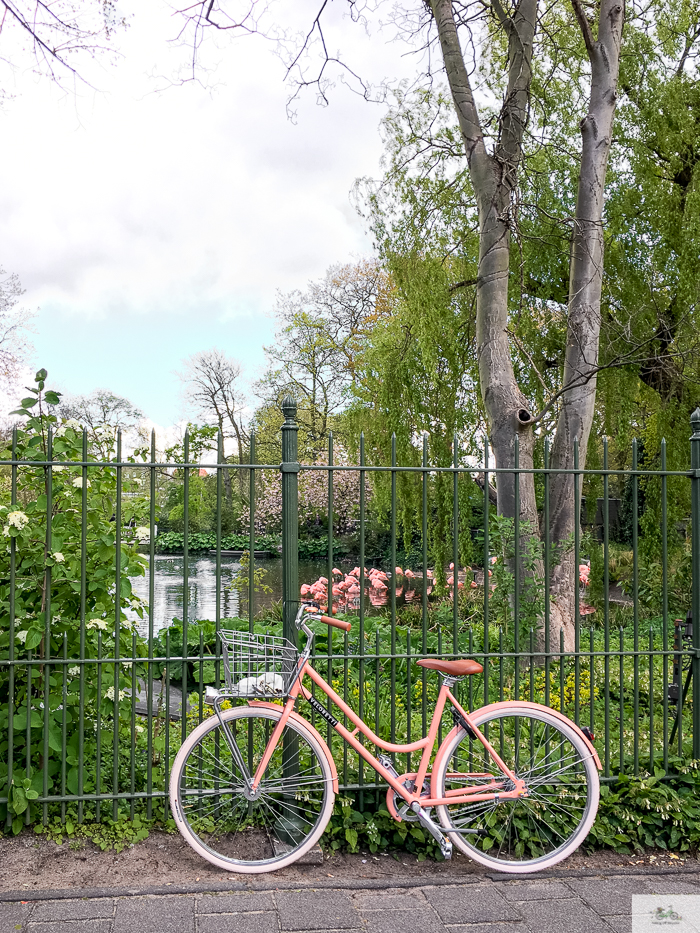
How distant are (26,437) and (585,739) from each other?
2992 mm

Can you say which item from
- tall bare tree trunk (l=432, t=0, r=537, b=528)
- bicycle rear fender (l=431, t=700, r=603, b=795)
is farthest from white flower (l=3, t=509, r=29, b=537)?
tall bare tree trunk (l=432, t=0, r=537, b=528)

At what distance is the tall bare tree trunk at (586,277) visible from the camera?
22.7 ft

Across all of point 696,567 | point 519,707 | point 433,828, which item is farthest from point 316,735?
point 696,567

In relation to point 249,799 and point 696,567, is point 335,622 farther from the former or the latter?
point 696,567

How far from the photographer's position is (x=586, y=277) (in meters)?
7.02

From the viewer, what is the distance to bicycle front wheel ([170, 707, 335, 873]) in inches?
117

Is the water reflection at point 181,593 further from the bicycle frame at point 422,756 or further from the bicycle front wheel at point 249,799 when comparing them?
the bicycle frame at point 422,756

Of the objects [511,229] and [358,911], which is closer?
[358,911]

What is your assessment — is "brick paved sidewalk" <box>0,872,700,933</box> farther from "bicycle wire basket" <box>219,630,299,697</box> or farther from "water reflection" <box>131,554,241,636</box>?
"water reflection" <box>131,554,241,636</box>

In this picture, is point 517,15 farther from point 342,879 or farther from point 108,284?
point 108,284

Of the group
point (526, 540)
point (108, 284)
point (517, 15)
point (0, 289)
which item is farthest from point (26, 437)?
point (108, 284)

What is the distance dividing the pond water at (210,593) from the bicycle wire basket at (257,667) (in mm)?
3582

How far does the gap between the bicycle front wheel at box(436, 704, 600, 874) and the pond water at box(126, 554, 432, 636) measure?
11.7ft

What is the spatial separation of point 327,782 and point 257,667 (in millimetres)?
577
